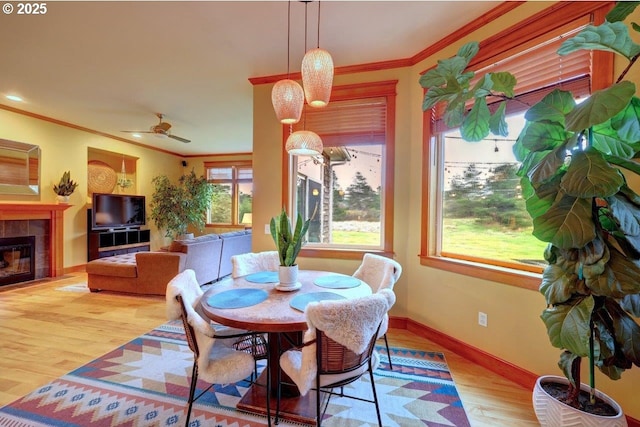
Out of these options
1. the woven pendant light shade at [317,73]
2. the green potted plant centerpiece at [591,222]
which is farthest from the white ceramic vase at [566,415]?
the woven pendant light shade at [317,73]

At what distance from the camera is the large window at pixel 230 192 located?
7809 millimetres

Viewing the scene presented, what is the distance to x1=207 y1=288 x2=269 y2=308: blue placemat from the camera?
1693 millimetres

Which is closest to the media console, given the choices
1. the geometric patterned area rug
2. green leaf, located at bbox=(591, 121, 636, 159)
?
the geometric patterned area rug

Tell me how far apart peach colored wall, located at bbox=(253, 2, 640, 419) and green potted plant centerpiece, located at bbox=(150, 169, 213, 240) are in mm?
4039

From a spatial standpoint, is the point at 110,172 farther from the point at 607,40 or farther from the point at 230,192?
the point at 607,40

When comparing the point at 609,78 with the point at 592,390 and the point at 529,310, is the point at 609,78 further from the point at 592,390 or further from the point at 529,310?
the point at 592,390

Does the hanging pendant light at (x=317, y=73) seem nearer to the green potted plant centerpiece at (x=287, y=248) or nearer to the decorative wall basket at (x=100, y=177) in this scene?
the green potted plant centerpiece at (x=287, y=248)

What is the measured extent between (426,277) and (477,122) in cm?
157

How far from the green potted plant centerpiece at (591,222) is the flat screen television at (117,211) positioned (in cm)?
691

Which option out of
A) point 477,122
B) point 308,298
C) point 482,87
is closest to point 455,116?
point 477,122

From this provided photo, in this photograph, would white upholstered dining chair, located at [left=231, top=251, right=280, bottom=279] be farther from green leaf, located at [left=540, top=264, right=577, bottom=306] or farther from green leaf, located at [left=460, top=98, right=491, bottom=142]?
green leaf, located at [left=540, top=264, right=577, bottom=306]

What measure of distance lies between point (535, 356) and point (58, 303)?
5.29 metres

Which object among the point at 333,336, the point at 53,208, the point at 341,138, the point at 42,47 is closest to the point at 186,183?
the point at 53,208

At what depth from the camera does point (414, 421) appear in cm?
175
